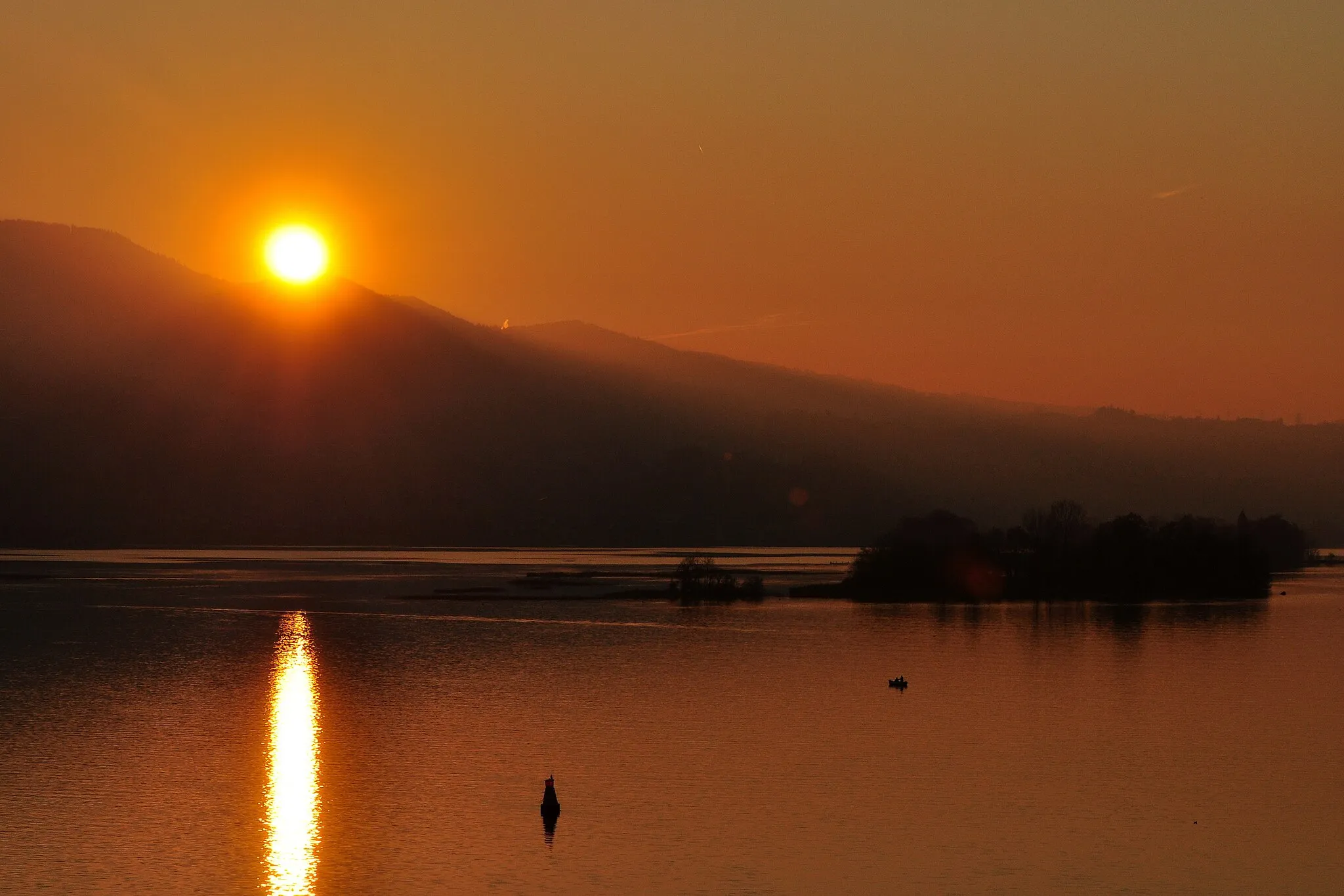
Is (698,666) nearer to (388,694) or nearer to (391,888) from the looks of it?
(388,694)

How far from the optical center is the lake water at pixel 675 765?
55.3m

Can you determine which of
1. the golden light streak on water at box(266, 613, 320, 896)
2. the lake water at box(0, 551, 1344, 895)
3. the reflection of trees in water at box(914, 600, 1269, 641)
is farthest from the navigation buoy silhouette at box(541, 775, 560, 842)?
the reflection of trees in water at box(914, 600, 1269, 641)

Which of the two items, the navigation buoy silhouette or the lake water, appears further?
the navigation buoy silhouette

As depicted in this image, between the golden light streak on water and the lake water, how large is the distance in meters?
0.25

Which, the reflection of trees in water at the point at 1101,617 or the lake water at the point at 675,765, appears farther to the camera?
the reflection of trees in water at the point at 1101,617

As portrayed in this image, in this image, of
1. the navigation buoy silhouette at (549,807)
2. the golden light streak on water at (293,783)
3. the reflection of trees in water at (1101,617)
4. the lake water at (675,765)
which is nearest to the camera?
the golden light streak on water at (293,783)

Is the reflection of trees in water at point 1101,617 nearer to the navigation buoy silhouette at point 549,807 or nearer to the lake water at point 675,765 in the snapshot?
the lake water at point 675,765

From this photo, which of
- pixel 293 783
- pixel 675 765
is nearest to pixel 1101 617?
pixel 675 765

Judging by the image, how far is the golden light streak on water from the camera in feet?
179

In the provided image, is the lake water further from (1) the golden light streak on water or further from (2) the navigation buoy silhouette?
(2) the navigation buoy silhouette

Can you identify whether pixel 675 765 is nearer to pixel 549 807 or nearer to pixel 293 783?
pixel 549 807

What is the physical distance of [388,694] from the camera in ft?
338

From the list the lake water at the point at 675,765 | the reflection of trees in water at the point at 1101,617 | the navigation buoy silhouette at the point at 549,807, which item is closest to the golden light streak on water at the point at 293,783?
the lake water at the point at 675,765

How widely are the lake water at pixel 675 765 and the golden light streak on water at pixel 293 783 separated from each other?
25 centimetres
